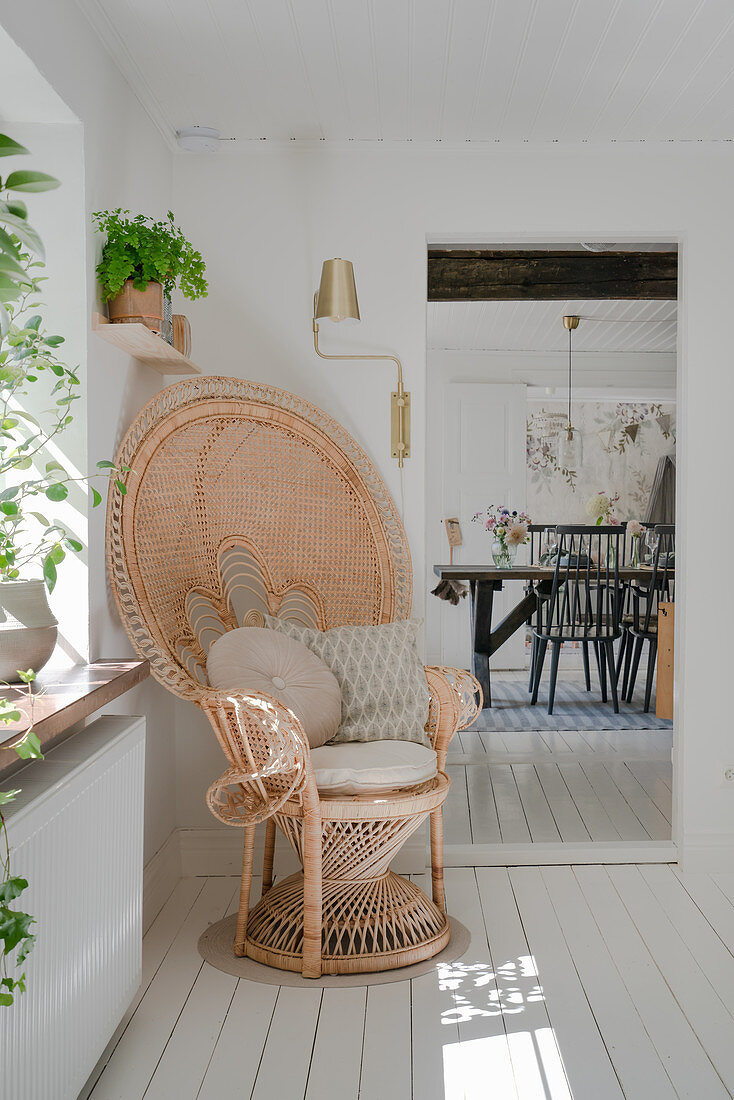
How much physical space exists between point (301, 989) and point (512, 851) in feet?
3.67

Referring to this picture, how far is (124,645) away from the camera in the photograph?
2635mm

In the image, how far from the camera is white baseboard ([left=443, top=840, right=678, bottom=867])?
318cm

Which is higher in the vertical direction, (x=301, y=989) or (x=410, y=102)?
(x=410, y=102)

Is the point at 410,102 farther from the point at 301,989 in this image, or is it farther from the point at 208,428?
the point at 301,989

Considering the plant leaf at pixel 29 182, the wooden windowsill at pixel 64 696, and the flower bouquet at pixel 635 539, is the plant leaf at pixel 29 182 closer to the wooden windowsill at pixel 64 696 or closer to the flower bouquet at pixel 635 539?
the wooden windowsill at pixel 64 696

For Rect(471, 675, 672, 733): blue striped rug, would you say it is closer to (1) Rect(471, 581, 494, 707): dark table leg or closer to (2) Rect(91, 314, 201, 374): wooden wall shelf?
(1) Rect(471, 581, 494, 707): dark table leg

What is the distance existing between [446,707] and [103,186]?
1.70 meters

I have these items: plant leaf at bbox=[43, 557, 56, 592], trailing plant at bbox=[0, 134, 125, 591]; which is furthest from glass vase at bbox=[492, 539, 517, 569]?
plant leaf at bbox=[43, 557, 56, 592]

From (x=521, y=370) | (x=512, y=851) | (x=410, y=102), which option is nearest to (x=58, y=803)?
(x=512, y=851)

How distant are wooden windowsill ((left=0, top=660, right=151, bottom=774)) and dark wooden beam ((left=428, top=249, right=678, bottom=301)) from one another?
10.2ft

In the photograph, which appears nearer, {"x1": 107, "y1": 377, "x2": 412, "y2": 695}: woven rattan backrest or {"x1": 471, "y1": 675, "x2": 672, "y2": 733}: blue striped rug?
{"x1": 107, "y1": 377, "x2": 412, "y2": 695}: woven rattan backrest

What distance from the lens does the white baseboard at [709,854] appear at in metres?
3.14

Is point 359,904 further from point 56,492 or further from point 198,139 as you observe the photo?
point 198,139

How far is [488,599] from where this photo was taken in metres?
5.71
